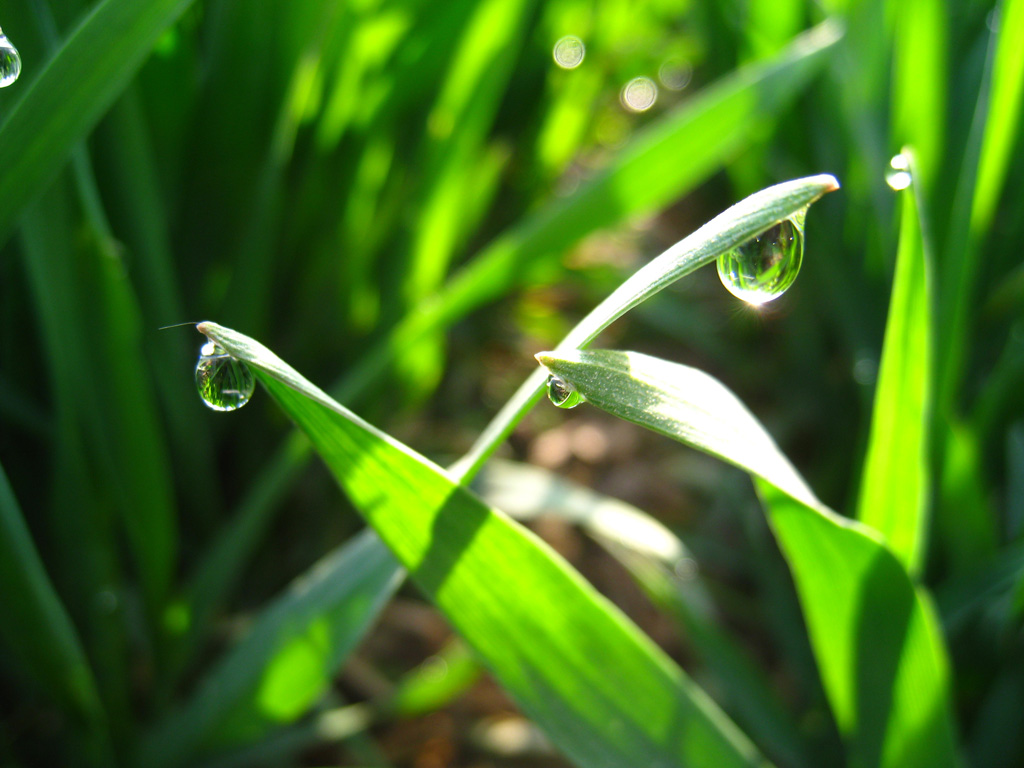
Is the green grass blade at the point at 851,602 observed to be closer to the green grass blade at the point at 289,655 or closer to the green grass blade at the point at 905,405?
the green grass blade at the point at 905,405

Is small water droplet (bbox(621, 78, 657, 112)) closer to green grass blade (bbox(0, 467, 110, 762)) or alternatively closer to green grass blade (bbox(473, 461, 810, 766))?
green grass blade (bbox(473, 461, 810, 766))

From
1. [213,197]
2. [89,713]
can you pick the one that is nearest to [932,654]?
[89,713]

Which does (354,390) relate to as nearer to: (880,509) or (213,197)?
(213,197)

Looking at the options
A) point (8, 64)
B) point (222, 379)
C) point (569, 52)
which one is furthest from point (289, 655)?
point (569, 52)

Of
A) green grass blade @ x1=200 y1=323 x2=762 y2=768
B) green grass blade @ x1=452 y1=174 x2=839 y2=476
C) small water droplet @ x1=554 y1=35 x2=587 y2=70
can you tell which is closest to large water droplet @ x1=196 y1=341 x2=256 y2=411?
green grass blade @ x1=200 y1=323 x2=762 y2=768

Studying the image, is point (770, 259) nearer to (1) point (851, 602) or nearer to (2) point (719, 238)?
(2) point (719, 238)
